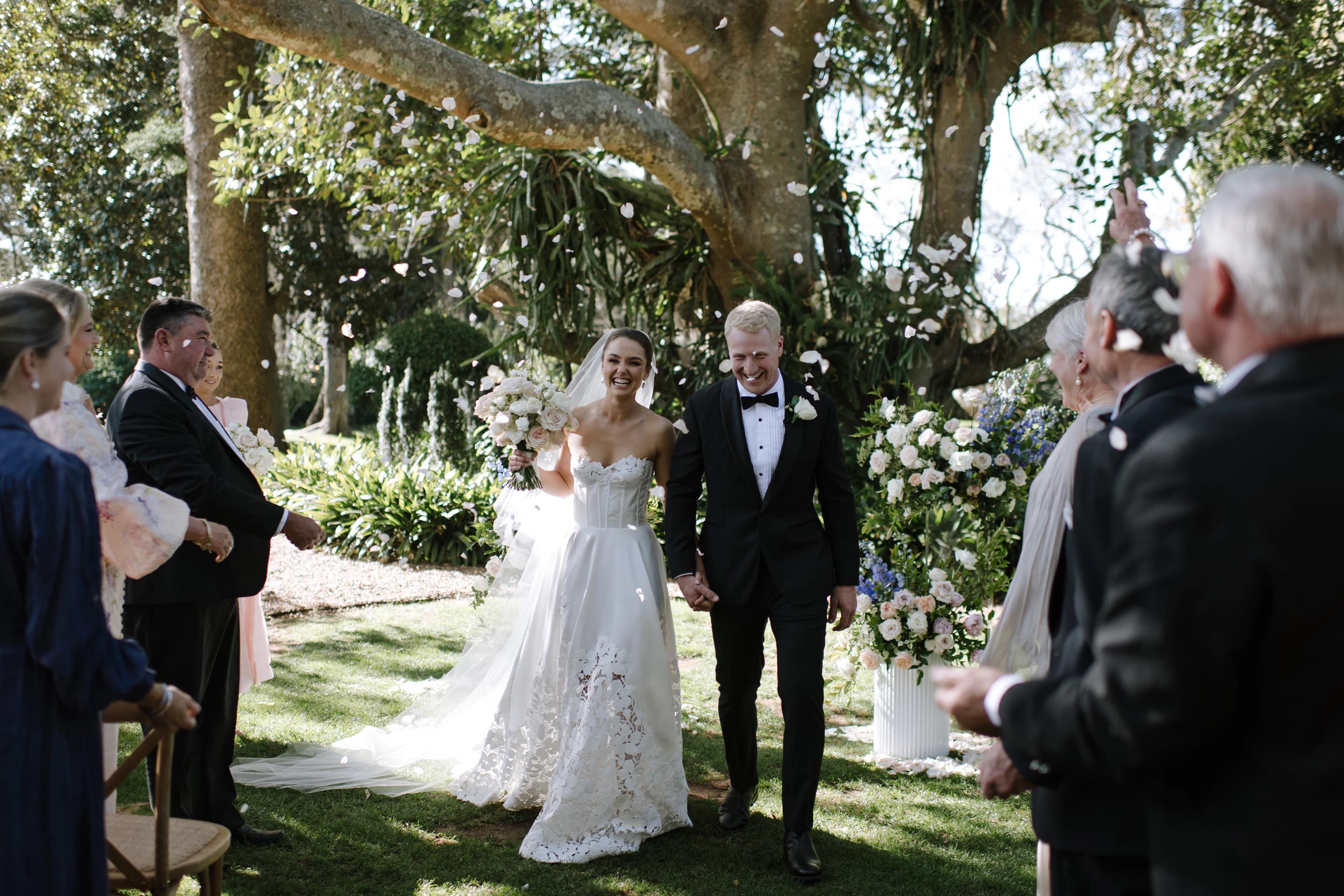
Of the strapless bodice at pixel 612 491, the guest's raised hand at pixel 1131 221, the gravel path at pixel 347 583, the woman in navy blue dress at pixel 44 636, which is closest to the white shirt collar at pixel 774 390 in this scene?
the strapless bodice at pixel 612 491

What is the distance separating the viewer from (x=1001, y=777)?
1.92 m

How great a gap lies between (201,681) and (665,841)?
1.82 meters

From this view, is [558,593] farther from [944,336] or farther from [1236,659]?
[944,336]

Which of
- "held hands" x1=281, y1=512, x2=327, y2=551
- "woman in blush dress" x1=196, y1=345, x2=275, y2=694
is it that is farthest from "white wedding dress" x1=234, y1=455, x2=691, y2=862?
"held hands" x1=281, y1=512, x2=327, y2=551

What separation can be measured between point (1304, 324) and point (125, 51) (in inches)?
660

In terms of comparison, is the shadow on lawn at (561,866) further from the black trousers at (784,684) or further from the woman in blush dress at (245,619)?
the woman in blush dress at (245,619)

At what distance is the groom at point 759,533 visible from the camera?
3967 mm

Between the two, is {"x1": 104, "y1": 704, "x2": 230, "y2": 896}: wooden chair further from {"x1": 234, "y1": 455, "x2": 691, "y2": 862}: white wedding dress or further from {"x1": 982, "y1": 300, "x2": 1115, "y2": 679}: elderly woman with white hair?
{"x1": 982, "y1": 300, "x2": 1115, "y2": 679}: elderly woman with white hair

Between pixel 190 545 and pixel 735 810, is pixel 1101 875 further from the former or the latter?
pixel 190 545

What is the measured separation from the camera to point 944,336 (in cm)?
850

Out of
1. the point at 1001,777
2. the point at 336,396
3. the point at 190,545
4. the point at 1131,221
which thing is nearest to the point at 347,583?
the point at 190,545

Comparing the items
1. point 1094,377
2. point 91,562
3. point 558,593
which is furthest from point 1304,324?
point 558,593

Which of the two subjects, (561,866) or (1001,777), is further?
(561,866)

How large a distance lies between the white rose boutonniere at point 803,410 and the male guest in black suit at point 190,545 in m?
1.84
